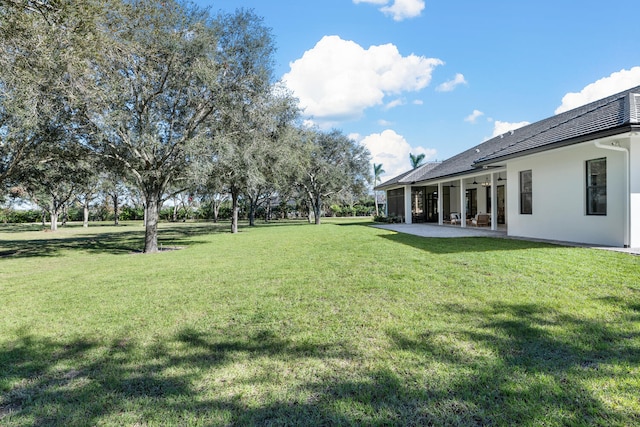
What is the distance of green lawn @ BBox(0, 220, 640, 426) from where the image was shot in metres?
2.33

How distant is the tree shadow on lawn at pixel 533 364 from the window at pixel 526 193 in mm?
8762

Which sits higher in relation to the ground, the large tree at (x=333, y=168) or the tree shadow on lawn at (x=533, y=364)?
the large tree at (x=333, y=168)

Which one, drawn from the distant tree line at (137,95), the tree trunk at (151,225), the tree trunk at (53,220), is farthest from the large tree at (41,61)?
the tree trunk at (53,220)

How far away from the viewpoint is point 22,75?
771cm

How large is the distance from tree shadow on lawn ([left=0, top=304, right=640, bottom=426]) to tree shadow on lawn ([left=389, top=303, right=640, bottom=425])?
1cm

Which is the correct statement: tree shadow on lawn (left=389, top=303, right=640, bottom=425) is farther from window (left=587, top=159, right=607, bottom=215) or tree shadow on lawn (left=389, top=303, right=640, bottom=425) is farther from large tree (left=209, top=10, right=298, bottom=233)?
large tree (left=209, top=10, right=298, bottom=233)

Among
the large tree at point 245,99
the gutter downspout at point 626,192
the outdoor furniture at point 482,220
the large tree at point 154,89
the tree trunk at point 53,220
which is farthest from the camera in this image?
the tree trunk at point 53,220

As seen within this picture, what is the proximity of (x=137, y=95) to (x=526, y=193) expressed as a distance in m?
14.7

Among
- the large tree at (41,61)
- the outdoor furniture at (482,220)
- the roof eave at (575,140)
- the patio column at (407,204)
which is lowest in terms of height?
the outdoor furniture at (482,220)

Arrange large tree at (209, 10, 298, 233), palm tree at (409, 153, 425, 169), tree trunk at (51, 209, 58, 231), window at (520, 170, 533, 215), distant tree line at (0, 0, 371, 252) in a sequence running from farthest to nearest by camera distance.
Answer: palm tree at (409, 153, 425, 169) < tree trunk at (51, 209, 58, 231) < large tree at (209, 10, 298, 233) < window at (520, 170, 533, 215) < distant tree line at (0, 0, 371, 252)

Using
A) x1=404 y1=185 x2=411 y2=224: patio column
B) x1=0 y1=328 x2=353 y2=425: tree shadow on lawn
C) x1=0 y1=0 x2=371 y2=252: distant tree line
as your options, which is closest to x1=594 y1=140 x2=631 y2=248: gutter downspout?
x1=0 y1=328 x2=353 y2=425: tree shadow on lawn

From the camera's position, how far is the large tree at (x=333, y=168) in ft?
98.0

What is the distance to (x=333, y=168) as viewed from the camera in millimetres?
30078

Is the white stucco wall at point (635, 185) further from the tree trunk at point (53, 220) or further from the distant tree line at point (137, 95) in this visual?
the tree trunk at point (53, 220)
